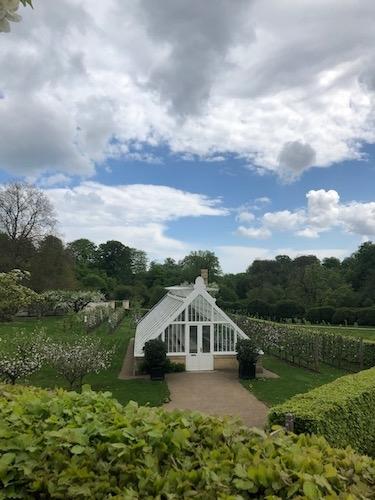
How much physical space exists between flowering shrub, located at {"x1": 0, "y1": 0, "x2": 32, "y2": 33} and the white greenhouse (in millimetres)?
14304

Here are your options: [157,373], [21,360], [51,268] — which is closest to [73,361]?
[21,360]

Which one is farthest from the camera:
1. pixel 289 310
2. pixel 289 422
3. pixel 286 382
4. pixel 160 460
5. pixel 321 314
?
pixel 289 310

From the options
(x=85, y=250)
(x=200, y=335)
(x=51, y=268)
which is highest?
(x=85, y=250)

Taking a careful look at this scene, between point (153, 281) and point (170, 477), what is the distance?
60172mm

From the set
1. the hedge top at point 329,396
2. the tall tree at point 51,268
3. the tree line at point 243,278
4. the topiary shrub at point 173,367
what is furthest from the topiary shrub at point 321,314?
the hedge top at point 329,396

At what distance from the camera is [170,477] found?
6.61ft

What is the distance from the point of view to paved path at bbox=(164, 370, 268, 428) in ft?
35.8

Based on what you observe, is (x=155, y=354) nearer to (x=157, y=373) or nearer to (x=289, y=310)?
(x=157, y=373)

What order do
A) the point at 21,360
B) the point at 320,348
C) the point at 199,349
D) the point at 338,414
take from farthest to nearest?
the point at 320,348, the point at 199,349, the point at 21,360, the point at 338,414

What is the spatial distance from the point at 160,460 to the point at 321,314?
34.5m

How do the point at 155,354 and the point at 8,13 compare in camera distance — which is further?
the point at 155,354

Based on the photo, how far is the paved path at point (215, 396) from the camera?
10.9 meters

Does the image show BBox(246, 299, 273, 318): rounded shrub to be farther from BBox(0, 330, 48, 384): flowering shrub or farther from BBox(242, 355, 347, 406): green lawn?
BBox(0, 330, 48, 384): flowering shrub

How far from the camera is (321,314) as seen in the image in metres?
34.8
